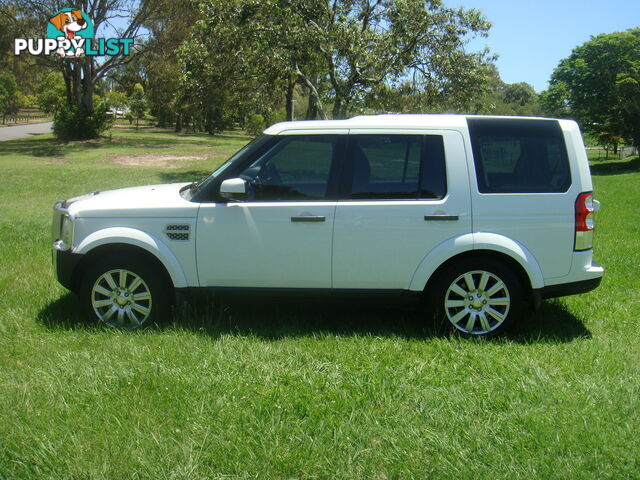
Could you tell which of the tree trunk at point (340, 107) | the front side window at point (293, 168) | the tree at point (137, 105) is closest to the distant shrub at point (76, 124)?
the tree at point (137, 105)

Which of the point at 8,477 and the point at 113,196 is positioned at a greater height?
the point at 113,196

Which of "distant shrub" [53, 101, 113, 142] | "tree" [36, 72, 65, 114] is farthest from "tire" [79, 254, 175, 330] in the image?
"tree" [36, 72, 65, 114]

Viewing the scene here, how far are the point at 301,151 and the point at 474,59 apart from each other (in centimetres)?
1567

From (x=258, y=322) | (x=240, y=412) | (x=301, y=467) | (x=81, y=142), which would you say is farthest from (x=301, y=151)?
(x=81, y=142)

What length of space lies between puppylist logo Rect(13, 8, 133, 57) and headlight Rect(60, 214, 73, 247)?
31061 millimetres

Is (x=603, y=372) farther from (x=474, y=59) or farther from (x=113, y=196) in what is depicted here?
(x=474, y=59)

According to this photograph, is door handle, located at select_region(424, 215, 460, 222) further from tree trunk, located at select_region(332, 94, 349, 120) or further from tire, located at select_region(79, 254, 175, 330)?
tree trunk, located at select_region(332, 94, 349, 120)

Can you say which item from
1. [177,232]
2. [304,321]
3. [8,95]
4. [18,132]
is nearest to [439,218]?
[304,321]

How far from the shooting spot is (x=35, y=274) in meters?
7.27

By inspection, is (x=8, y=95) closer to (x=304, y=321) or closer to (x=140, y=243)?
(x=140, y=243)

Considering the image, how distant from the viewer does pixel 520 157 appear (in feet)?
17.0

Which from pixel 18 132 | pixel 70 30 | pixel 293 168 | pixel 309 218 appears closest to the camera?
pixel 309 218

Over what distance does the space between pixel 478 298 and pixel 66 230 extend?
353 cm

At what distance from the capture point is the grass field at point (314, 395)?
11.0ft
